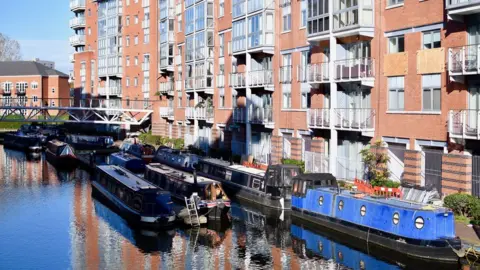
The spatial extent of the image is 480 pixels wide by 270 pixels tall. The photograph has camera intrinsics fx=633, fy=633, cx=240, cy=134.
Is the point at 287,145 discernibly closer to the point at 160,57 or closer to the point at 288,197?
the point at 288,197

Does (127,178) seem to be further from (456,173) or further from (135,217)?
(456,173)

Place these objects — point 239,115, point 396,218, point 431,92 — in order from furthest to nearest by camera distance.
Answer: point 239,115
point 431,92
point 396,218

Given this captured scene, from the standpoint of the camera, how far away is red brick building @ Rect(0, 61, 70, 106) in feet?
375

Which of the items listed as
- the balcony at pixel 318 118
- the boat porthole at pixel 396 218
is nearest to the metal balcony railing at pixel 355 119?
the balcony at pixel 318 118

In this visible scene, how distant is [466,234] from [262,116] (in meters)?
23.2

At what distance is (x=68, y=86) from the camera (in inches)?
4742

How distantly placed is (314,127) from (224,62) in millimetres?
17291

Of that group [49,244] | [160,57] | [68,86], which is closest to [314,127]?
[49,244]

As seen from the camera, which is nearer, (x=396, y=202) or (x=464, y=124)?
(x=396, y=202)

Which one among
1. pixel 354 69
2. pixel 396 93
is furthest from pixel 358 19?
pixel 396 93

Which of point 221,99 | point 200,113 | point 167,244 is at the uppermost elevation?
point 221,99

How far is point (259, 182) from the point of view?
34781mm

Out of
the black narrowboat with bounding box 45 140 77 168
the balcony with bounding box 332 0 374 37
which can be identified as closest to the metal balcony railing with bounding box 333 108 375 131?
the balcony with bounding box 332 0 374 37

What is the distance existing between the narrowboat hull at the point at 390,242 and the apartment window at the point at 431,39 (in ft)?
31.3
